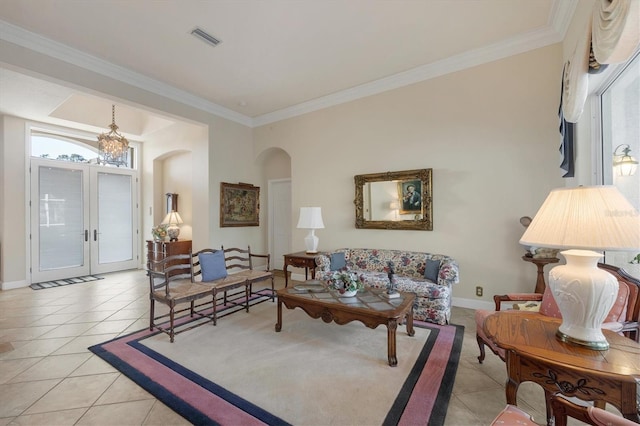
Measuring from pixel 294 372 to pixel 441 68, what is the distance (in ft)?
14.3

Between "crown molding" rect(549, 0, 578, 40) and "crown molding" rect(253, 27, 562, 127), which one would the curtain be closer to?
"crown molding" rect(549, 0, 578, 40)

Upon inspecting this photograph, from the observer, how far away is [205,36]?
10.9 ft

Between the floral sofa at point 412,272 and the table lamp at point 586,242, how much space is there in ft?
6.01

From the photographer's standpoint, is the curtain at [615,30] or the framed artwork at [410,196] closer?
the curtain at [615,30]

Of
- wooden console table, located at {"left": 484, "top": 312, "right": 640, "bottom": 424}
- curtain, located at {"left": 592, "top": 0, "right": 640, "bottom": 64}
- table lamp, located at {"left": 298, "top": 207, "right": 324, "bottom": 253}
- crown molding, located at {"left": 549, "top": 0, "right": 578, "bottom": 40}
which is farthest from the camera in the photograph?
table lamp, located at {"left": 298, "top": 207, "right": 324, "bottom": 253}

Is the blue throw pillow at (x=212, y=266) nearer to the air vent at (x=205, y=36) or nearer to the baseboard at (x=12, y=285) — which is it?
the air vent at (x=205, y=36)

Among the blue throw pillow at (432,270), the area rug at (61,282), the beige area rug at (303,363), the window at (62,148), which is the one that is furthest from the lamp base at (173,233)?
the blue throw pillow at (432,270)

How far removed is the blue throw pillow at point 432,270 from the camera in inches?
142

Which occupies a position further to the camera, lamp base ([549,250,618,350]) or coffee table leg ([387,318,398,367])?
coffee table leg ([387,318,398,367])

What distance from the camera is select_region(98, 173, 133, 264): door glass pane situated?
6.39 meters

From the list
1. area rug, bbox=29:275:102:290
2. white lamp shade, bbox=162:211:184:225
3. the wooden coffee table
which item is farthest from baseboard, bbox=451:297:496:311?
area rug, bbox=29:275:102:290

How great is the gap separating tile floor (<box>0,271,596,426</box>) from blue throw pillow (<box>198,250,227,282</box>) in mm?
891

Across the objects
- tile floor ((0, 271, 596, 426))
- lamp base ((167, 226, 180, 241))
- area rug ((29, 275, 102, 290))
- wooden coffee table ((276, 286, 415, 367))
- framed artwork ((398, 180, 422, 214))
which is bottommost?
area rug ((29, 275, 102, 290))

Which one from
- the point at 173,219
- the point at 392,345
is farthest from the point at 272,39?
the point at 173,219
